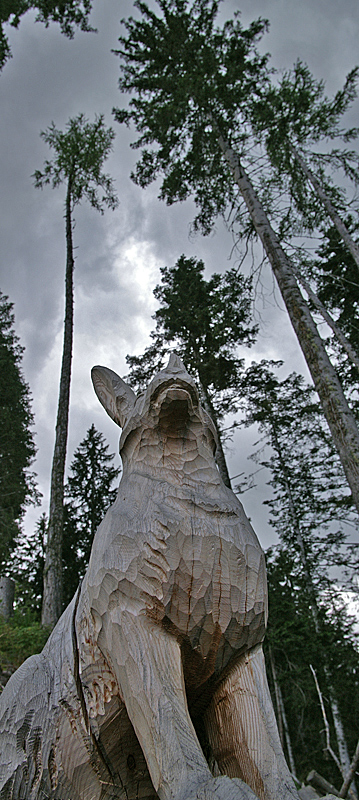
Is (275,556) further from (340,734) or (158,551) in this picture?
(158,551)

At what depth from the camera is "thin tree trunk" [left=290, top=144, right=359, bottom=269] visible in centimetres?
A: 947

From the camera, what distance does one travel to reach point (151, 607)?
4.84 feet

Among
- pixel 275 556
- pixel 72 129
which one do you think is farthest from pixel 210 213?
pixel 275 556

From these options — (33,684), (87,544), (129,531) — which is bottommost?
(33,684)

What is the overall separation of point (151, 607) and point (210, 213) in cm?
1143

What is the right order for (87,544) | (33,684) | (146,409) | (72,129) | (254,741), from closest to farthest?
(254,741), (33,684), (146,409), (72,129), (87,544)

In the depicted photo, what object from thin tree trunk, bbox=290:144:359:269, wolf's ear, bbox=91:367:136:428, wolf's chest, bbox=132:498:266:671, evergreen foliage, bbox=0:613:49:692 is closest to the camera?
wolf's chest, bbox=132:498:266:671

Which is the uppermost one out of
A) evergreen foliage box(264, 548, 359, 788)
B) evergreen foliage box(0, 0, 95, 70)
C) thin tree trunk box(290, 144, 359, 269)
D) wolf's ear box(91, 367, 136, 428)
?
evergreen foliage box(0, 0, 95, 70)

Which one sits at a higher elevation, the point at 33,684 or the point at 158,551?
the point at 158,551

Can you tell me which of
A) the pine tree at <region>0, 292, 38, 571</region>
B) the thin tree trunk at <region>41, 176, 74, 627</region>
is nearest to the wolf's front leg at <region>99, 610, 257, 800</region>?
the thin tree trunk at <region>41, 176, 74, 627</region>

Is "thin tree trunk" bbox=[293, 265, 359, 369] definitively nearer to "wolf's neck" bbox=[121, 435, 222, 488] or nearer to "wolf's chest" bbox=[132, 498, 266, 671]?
"wolf's neck" bbox=[121, 435, 222, 488]

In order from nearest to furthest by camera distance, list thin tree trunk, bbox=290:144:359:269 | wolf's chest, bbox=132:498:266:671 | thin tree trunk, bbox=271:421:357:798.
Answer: wolf's chest, bbox=132:498:266:671, thin tree trunk, bbox=290:144:359:269, thin tree trunk, bbox=271:421:357:798

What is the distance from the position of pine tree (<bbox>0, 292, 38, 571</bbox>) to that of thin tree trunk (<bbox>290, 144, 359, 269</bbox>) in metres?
10.9

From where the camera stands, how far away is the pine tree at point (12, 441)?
14.9 m
